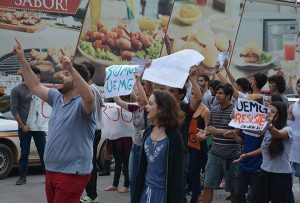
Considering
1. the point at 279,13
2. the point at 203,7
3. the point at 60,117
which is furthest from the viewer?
the point at 279,13

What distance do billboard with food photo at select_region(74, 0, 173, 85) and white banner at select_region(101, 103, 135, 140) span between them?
4.59m

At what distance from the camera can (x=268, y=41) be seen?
780 inches

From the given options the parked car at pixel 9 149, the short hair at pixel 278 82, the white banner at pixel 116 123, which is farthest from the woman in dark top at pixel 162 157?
the parked car at pixel 9 149

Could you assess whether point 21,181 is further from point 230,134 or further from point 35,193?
point 230,134

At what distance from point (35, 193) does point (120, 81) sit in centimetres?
299

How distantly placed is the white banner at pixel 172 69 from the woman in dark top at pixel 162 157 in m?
1.21

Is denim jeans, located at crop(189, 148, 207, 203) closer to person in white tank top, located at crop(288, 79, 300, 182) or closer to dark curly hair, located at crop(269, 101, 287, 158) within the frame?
person in white tank top, located at crop(288, 79, 300, 182)

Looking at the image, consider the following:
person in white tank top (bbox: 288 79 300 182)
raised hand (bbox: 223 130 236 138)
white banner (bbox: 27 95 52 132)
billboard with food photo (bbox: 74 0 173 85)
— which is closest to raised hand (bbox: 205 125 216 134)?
raised hand (bbox: 223 130 236 138)

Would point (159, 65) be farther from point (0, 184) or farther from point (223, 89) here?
point (0, 184)

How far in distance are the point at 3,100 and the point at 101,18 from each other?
13.2ft

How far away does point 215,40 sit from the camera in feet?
59.0

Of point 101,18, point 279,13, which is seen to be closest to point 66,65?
point 101,18

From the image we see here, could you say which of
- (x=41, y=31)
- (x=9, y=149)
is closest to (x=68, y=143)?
(x=9, y=149)

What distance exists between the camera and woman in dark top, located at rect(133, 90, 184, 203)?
17.4 feet
